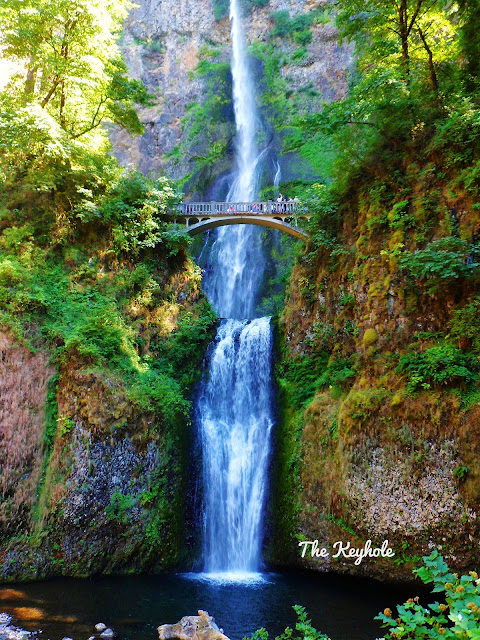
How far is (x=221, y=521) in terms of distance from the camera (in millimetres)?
12484

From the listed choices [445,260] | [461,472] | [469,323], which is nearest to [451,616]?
[461,472]

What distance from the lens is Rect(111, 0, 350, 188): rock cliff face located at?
31891 millimetres

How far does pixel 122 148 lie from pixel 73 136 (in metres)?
20.6

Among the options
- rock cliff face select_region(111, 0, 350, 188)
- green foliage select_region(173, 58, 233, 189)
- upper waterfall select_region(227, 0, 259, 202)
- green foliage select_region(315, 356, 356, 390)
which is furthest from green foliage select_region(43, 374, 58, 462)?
rock cliff face select_region(111, 0, 350, 188)

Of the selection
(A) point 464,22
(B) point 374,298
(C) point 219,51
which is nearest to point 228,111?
(C) point 219,51

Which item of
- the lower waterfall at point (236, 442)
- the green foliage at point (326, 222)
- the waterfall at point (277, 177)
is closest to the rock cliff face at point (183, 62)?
the waterfall at point (277, 177)

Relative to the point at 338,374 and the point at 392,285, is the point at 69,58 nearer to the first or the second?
the point at 392,285

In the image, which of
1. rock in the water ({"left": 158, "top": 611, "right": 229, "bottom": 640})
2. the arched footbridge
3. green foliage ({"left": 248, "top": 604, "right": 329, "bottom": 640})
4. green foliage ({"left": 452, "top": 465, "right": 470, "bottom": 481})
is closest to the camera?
green foliage ({"left": 248, "top": 604, "right": 329, "bottom": 640})

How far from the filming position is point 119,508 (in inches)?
433

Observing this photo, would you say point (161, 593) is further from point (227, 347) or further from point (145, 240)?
point (145, 240)

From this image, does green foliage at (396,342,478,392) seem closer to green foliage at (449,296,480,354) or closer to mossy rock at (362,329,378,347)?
green foliage at (449,296,480,354)

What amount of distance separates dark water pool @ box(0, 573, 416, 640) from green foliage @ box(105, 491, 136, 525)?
129 cm

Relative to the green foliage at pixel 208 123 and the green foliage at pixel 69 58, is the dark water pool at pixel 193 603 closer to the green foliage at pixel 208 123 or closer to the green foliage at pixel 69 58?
the green foliage at pixel 69 58

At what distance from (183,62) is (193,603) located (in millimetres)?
39906
